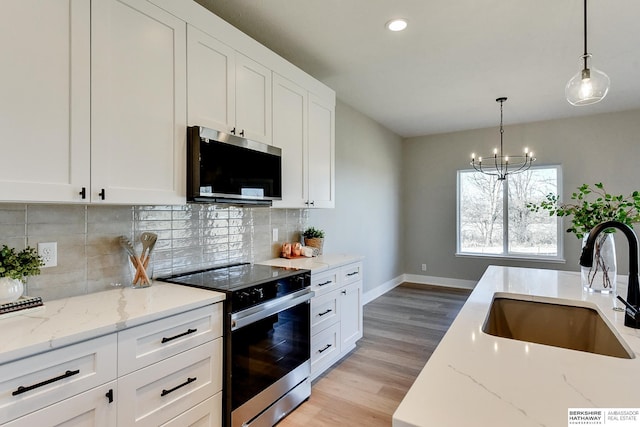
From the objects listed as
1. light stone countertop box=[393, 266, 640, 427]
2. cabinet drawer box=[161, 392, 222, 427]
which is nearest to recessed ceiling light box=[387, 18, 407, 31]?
light stone countertop box=[393, 266, 640, 427]

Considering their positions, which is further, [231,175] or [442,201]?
[442,201]

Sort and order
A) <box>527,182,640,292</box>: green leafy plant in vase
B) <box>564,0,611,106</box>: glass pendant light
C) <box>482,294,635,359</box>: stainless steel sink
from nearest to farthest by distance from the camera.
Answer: <box>482,294,635,359</box>: stainless steel sink
<box>527,182,640,292</box>: green leafy plant in vase
<box>564,0,611,106</box>: glass pendant light

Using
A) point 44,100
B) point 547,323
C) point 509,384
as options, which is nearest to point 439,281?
point 547,323

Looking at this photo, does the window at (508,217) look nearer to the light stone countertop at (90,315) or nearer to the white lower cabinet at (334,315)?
the white lower cabinet at (334,315)

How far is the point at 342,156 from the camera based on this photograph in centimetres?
423

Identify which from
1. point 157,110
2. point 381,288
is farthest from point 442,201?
point 157,110

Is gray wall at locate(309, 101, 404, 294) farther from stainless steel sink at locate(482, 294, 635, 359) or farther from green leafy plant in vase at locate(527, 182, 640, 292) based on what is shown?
green leafy plant in vase at locate(527, 182, 640, 292)

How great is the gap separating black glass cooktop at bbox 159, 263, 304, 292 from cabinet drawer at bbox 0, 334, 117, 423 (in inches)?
23.5

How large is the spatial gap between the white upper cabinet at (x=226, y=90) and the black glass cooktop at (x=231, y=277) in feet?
3.02

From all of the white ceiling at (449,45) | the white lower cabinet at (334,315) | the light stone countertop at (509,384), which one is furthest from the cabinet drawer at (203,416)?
the white ceiling at (449,45)

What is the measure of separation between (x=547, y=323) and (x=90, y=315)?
2052 millimetres

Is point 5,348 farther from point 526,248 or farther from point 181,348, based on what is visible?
point 526,248

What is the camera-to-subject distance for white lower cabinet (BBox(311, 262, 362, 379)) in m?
2.55

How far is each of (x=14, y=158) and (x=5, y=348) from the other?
703mm
